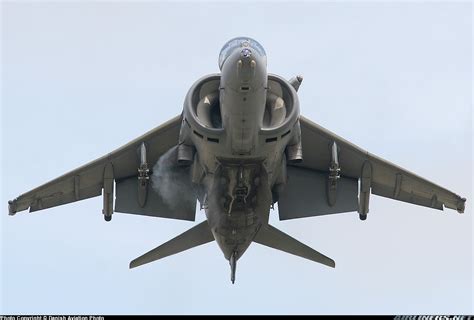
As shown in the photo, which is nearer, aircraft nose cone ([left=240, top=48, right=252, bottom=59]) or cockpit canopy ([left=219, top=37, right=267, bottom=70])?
aircraft nose cone ([left=240, top=48, right=252, bottom=59])

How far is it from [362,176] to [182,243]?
3.96m

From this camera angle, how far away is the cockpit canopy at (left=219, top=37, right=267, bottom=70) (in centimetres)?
1715

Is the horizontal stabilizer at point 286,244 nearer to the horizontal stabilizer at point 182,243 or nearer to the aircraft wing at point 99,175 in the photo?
the horizontal stabilizer at point 182,243

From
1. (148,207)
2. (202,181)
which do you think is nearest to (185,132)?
(202,181)

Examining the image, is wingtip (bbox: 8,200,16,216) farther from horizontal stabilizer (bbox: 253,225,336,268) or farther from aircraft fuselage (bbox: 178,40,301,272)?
horizontal stabilizer (bbox: 253,225,336,268)

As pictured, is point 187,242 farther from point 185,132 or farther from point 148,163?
point 185,132

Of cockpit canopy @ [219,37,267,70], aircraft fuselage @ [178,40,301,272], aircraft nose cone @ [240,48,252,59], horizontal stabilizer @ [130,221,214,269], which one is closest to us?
aircraft nose cone @ [240,48,252,59]

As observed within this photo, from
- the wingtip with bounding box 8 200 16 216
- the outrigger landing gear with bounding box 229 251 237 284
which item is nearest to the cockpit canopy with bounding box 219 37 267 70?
the outrigger landing gear with bounding box 229 251 237 284

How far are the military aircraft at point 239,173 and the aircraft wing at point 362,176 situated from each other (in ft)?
0.07

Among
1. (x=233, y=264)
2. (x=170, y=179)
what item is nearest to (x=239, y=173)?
(x=170, y=179)

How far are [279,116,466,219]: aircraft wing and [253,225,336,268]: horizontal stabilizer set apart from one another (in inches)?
18.0

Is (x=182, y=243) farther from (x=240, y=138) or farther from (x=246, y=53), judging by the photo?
(x=246, y=53)

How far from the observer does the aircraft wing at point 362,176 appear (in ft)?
66.6

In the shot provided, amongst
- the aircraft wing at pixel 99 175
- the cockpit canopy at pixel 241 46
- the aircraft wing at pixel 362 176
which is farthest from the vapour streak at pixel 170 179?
the cockpit canopy at pixel 241 46
